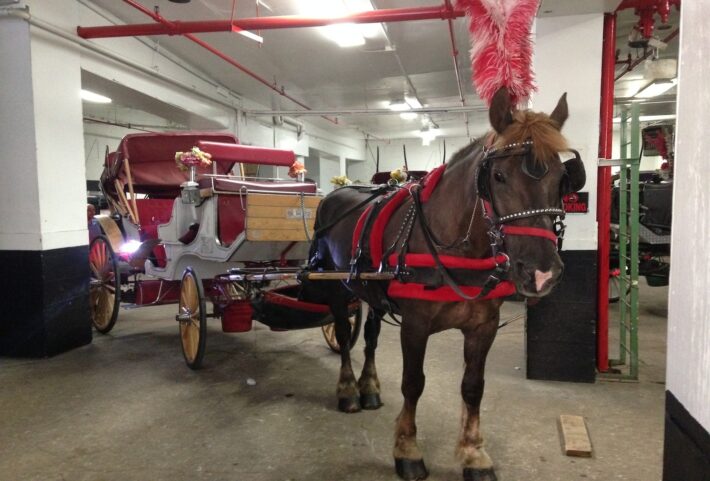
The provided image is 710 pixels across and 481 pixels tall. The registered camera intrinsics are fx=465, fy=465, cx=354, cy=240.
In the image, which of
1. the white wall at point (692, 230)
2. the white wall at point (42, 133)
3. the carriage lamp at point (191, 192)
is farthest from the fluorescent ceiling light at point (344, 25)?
the white wall at point (692, 230)

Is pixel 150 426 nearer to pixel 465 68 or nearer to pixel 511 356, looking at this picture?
pixel 511 356

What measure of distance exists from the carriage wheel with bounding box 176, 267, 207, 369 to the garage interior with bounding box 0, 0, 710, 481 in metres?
0.18

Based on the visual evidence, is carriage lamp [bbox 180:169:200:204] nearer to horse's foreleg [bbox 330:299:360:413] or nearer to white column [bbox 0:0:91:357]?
white column [bbox 0:0:91:357]

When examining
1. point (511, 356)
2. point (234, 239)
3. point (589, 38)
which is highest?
point (589, 38)

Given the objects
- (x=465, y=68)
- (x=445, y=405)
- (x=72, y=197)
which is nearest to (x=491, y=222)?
(x=445, y=405)

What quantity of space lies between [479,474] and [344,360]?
4.21 feet

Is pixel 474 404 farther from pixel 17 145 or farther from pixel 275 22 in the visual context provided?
pixel 17 145

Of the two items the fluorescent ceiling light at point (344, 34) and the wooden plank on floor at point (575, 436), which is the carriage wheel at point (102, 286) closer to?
the fluorescent ceiling light at point (344, 34)

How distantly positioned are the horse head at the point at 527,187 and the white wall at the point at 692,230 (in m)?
0.81

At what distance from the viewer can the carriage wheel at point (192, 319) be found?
12.6 feet

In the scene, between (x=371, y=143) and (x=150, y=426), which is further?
(x=371, y=143)

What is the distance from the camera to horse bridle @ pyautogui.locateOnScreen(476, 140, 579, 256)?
1.72 m

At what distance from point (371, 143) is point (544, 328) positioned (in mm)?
14794

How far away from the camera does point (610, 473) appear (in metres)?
2.42
